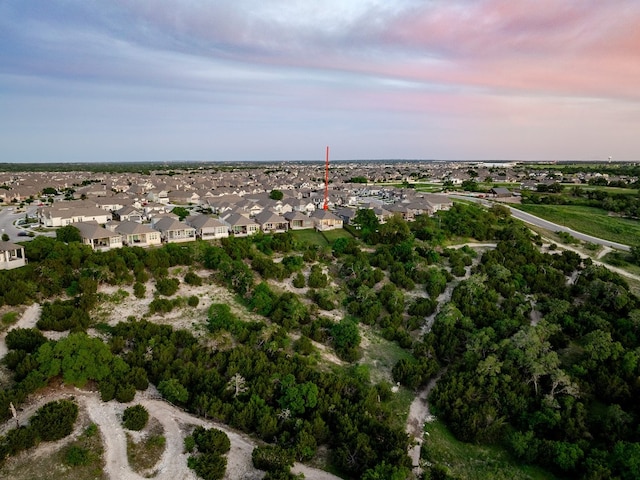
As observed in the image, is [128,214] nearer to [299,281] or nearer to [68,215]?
[68,215]

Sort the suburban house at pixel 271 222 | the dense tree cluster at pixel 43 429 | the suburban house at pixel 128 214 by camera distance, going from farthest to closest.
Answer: the suburban house at pixel 128 214
the suburban house at pixel 271 222
the dense tree cluster at pixel 43 429

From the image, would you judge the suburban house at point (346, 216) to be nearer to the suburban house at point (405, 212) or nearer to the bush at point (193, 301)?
the suburban house at point (405, 212)

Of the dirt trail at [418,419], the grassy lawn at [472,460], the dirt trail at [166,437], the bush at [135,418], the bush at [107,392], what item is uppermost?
the bush at [107,392]

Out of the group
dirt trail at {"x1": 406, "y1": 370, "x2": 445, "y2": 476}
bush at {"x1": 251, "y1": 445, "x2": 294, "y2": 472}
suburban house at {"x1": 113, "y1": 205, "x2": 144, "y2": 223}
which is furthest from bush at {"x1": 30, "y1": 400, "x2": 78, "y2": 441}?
suburban house at {"x1": 113, "y1": 205, "x2": 144, "y2": 223}

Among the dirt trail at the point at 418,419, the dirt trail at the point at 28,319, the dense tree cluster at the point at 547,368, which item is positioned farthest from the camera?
the dirt trail at the point at 28,319

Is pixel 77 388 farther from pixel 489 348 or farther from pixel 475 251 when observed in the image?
pixel 475 251

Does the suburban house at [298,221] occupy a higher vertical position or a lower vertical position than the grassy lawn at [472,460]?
higher

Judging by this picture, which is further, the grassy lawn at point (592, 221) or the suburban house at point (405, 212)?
the suburban house at point (405, 212)

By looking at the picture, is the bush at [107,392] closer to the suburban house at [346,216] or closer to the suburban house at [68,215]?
the suburban house at [68,215]

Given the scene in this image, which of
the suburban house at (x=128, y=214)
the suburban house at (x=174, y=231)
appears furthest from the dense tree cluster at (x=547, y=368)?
the suburban house at (x=128, y=214)
